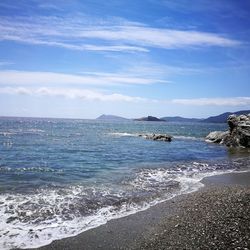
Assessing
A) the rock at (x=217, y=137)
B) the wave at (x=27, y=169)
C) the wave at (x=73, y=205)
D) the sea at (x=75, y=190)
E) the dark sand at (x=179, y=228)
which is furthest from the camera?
the rock at (x=217, y=137)

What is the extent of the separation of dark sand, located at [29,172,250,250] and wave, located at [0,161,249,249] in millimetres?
849

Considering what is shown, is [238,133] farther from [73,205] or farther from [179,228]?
[179,228]

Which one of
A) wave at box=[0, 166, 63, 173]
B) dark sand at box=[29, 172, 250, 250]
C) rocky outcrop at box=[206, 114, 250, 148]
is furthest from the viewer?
rocky outcrop at box=[206, 114, 250, 148]

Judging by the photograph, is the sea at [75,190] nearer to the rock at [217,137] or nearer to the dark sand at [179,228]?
the dark sand at [179,228]

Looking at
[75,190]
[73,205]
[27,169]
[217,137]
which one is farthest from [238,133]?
[73,205]

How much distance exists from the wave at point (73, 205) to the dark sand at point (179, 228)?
849 millimetres

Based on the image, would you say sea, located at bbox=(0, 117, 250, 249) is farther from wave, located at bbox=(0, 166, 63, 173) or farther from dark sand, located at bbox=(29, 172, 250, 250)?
dark sand, located at bbox=(29, 172, 250, 250)

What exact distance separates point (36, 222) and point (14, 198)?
14.6 feet

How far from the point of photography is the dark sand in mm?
11955

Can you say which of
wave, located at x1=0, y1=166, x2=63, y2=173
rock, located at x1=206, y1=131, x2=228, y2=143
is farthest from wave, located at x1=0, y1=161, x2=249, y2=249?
rock, located at x1=206, y1=131, x2=228, y2=143

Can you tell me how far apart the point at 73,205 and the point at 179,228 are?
6592 mm

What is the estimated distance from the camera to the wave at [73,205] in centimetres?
1341

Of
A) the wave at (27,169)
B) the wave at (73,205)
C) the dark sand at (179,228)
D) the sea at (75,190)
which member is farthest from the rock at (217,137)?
the dark sand at (179,228)

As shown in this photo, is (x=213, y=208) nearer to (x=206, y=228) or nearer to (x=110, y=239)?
(x=206, y=228)
